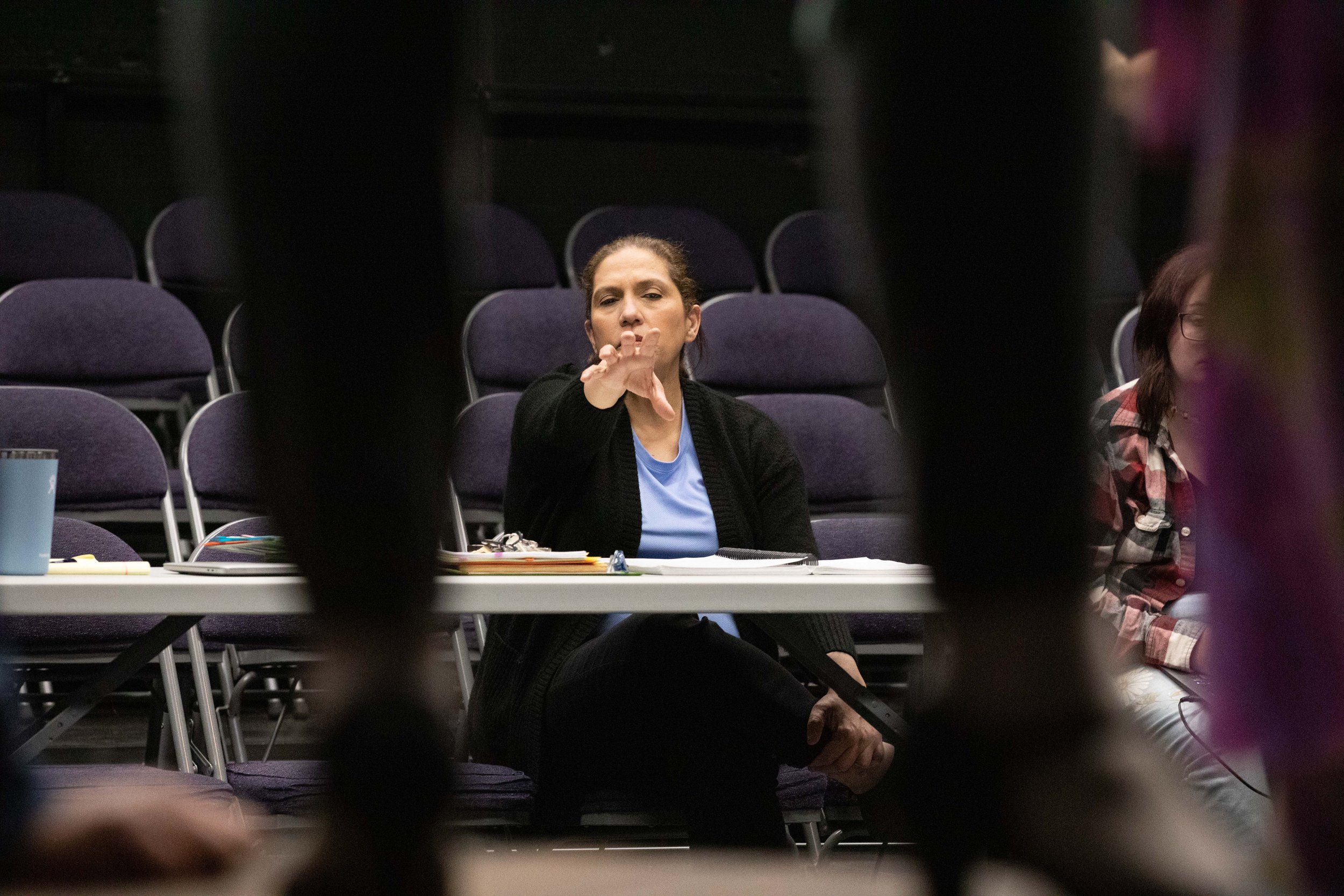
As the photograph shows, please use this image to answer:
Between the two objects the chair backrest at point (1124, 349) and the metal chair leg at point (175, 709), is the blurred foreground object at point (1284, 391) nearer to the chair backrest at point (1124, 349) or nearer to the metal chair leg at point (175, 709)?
the metal chair leg at point (175, 709)

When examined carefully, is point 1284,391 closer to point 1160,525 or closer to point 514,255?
point 1160,525

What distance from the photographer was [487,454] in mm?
2812

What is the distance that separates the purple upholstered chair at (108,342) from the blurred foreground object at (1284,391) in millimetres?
3081

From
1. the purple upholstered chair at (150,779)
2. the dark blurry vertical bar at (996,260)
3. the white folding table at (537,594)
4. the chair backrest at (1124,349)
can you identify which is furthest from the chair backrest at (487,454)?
the dark blurry vertical bar at (996,260)

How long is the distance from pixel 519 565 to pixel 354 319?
106 cm

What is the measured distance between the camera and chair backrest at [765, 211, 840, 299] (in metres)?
4.14

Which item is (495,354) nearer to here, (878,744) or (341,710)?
(878,744)

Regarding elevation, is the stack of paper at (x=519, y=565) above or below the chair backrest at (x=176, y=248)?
above

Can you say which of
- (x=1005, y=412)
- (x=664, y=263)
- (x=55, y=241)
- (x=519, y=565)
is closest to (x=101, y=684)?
(x=519, y=565)

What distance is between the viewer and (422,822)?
37 cm

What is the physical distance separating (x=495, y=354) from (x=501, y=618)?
1.38 meters

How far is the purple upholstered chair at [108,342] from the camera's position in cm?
301

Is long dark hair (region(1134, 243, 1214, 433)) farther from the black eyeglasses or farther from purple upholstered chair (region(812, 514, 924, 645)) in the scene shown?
purple upholstered chair (region(812, 514, 924, 645))

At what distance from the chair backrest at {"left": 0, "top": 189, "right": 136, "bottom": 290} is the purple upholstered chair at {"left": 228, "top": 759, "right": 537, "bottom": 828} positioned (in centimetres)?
236
